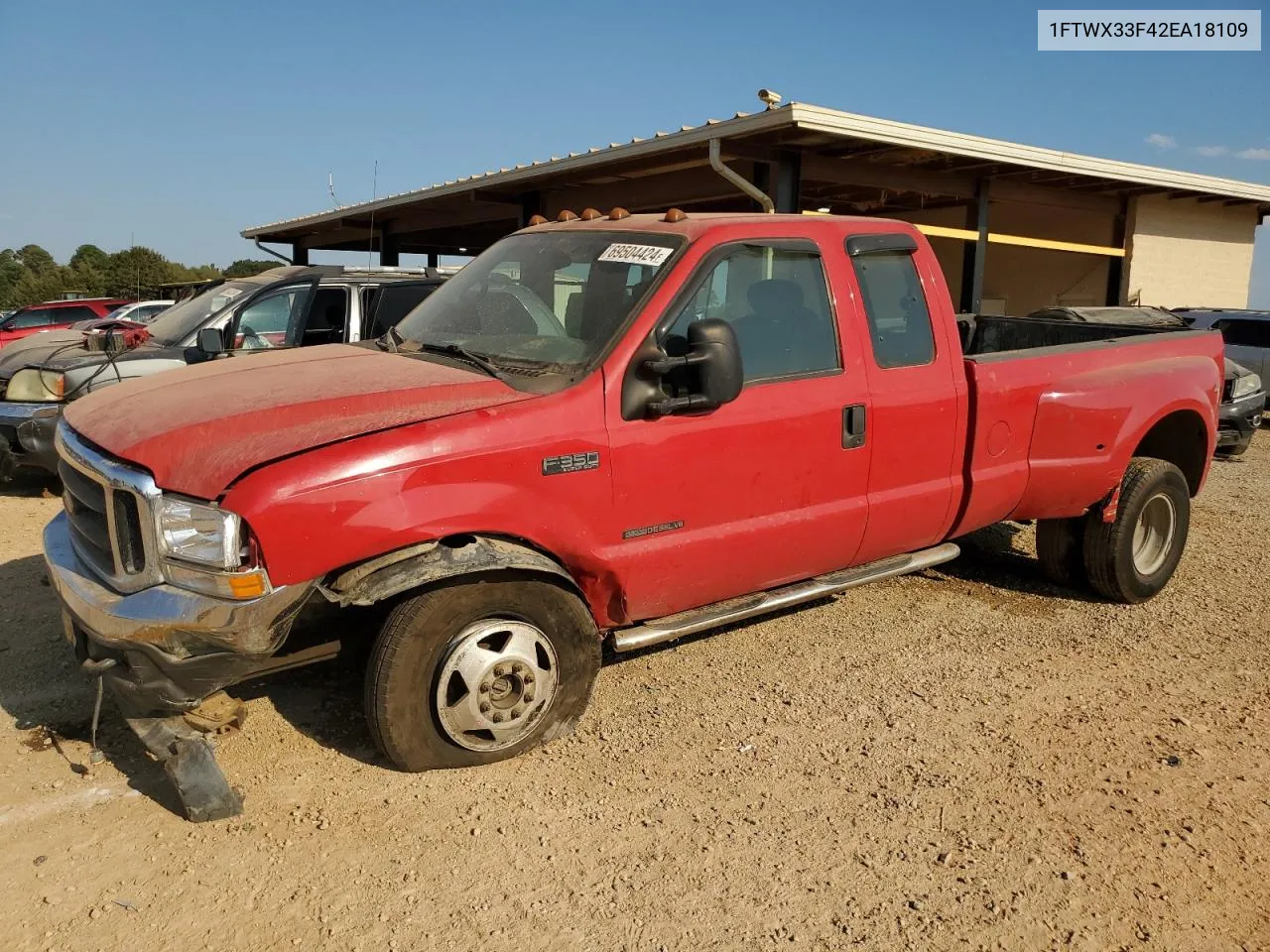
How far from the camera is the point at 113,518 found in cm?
318

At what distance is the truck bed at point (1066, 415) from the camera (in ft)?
15.6

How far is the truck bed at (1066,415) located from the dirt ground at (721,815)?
82 centimetres

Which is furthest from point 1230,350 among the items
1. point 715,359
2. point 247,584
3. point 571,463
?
point 247,584

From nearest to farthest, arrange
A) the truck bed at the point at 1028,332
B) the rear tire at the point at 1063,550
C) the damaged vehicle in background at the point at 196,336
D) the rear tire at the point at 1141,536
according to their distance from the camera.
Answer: the rear tire at the point at 1141,536
the rear tire at the point at 1063,550
the truck bed at the point at 1028,332
the damaged vehicle in background at the point at 196,336

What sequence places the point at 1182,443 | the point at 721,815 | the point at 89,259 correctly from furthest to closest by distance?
1. the point at 89,259
2. the point at 1182,443
3. the point at 721,815

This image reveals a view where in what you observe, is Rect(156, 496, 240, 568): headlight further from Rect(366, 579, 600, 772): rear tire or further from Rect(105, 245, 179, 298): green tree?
Rect(105, 245, 179, 298): green tree

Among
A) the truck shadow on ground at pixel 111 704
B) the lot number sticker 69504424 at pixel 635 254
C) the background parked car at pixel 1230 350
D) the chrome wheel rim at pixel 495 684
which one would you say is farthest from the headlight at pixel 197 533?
the background parked car at pixel 1230 350

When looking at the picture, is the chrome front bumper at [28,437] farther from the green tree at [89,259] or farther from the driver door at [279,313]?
the green tree at [89,259]

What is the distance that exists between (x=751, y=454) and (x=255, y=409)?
1.85 meters

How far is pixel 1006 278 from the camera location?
2084 cm

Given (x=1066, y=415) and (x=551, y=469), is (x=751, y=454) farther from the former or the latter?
(x=1066, y=415)

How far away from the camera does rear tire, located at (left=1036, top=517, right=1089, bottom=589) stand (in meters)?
5.56

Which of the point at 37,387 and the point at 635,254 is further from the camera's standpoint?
the point at 37,387

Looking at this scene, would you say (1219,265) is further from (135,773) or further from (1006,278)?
(135,773)
